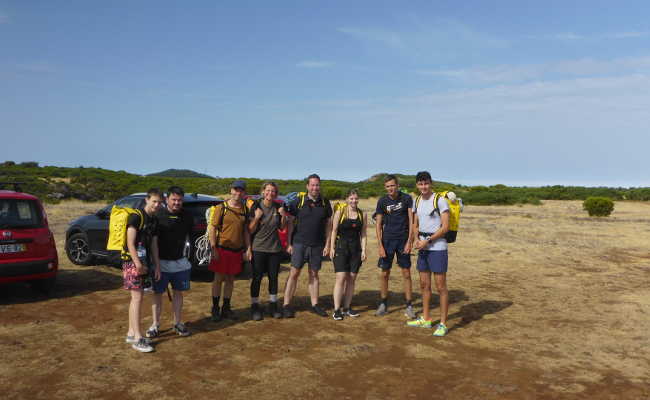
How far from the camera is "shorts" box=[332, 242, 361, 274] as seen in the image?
6953 mm

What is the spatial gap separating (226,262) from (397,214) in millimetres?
2414

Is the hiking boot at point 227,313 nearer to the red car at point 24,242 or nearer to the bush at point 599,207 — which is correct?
the red car at point 24,242

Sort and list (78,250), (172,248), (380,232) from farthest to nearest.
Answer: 1. (78,250)
2. (380,232)
3. (172,248)

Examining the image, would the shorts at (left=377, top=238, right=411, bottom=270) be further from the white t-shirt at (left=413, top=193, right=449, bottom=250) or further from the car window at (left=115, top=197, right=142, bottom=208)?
the car window at (left=115, top=197, right=142, bottom=208)

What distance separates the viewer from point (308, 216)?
6902mm

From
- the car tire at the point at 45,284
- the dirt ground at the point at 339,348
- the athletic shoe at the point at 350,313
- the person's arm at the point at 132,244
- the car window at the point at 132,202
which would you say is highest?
the car window at the point at 132,202

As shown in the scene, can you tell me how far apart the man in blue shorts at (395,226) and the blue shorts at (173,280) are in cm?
268

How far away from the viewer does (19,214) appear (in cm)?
737

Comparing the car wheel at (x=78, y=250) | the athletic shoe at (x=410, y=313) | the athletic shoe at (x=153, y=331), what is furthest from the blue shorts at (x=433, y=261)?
the car wheel at (x=78, y=250)

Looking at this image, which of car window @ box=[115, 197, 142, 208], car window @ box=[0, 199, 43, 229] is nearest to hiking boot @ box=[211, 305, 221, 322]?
car window @ box=[0, 199, 43, 229]

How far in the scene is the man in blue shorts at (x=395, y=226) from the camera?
23.0 ft

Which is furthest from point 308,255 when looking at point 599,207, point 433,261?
point 599,207

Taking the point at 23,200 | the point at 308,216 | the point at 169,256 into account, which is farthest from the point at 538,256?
the point at 23,200

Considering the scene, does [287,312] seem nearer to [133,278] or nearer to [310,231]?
[310,231]
